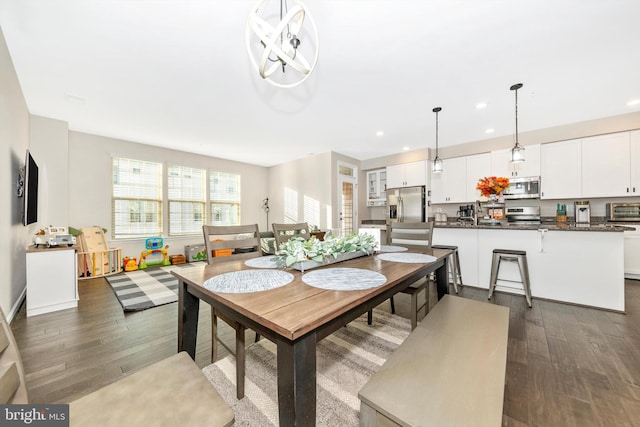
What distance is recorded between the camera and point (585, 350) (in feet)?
6.31

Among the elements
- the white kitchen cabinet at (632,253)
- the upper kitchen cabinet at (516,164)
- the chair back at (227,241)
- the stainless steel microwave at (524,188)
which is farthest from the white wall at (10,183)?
the white kitchen cabinet at (632,253)

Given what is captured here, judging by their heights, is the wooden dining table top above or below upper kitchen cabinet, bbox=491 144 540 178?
below

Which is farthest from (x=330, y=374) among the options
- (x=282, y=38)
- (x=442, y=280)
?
(x=282, y=38)

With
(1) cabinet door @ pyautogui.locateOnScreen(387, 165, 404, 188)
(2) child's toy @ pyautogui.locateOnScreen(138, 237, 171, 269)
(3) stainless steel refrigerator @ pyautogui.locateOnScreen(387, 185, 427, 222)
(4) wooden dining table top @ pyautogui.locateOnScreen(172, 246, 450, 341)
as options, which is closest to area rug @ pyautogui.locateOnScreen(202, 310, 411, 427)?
(4) wooden dining table top @ pyautogui.locateOnScreen(172, 246, 450, 341)

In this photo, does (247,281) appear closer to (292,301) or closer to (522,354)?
(292,301)

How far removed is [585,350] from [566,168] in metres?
3.53

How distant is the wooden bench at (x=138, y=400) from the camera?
72 centimetres

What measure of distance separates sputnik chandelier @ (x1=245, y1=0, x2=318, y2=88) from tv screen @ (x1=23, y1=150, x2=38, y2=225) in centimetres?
287

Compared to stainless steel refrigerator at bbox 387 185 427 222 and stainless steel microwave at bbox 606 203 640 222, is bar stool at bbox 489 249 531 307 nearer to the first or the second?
stainless steel refrigerator at bbox 387 185 427 222

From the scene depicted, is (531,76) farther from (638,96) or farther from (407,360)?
(407,360)

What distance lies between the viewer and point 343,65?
96.9 inches

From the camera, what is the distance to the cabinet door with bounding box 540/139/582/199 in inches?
157

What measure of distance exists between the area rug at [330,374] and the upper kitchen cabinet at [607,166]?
4203mm

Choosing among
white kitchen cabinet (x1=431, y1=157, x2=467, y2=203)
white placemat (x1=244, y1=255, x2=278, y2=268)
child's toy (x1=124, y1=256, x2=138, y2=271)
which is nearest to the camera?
white placemat (x1=244, y1=255, x2=278, y2=268)
